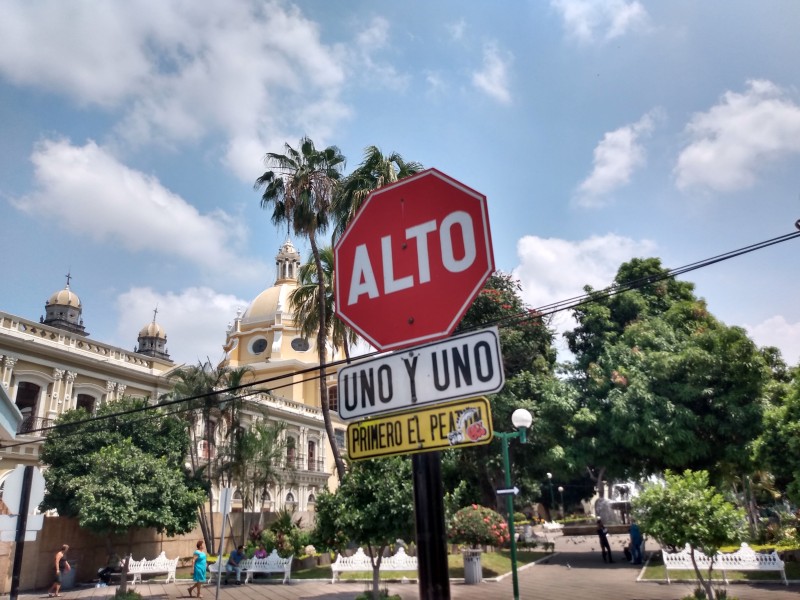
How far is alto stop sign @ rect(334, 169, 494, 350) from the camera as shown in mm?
2754

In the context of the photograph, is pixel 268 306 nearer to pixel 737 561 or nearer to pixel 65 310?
pixel 65 310

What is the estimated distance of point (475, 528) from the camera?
63.1ft

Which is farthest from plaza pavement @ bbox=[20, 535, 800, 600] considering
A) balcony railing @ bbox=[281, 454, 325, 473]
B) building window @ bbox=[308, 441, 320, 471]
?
building window @ bbox=[308, 441, 320, 471]

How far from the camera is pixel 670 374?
2252 cm

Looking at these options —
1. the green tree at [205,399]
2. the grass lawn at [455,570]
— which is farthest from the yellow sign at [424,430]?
the green tree at [205,399]

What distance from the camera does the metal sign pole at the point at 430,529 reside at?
7.98 feet

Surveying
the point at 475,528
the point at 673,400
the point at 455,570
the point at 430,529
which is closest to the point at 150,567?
the point at 455,570

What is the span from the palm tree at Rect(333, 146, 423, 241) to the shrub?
1066cm

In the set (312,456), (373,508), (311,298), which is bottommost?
(373,508)

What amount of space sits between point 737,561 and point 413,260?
18363 millimetres

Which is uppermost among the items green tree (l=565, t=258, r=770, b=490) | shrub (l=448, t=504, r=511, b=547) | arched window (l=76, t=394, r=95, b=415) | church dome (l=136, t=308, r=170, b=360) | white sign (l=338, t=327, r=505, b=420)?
church dome (l=136, t=308, r=170, b=360)

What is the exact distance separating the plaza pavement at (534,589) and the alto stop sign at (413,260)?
43.4 ft

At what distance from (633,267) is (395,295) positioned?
31468 millimetres

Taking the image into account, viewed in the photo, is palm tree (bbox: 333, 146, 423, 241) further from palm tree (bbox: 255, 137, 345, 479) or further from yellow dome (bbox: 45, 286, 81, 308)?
yellow dome (bbox: 45, 286, 81, 308)
